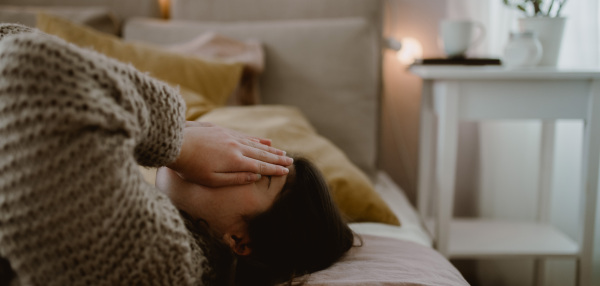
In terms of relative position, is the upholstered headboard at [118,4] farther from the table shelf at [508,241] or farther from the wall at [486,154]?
the table shelf at [508,241]

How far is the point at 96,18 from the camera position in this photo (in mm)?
1742

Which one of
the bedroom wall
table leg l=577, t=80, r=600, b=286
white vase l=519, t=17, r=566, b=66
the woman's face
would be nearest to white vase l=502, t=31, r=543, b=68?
white vase l=519, t=17, r=566, b=66

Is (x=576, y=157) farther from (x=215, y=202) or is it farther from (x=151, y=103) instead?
(x=151, y=103)

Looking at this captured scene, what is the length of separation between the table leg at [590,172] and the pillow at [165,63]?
0.95 meters

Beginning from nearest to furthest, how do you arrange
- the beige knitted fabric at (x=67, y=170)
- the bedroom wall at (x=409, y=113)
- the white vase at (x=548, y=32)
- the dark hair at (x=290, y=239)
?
1. the beige knitted fabric at (x=67, y=170)
2. the dark hair at (x=290, y=239)
3. the white vase at (x=548, y=32)
4. the bedroom wall at (x=409, y=113)

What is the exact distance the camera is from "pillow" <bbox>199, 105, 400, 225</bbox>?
3.45 ft

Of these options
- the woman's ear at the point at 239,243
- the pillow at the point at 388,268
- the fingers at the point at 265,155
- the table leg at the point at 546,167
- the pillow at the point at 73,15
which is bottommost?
the table leg at the point at 546,167

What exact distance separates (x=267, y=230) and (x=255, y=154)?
4.3 inches

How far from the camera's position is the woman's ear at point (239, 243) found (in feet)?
2.37

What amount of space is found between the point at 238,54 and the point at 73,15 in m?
0.59

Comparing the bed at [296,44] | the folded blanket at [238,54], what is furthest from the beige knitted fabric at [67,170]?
the folded blanket at [238,54]

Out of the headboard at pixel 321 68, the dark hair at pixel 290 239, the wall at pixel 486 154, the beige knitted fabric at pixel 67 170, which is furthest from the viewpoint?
the headboard at pixel 321 68

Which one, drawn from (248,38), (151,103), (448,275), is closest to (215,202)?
(151,103)

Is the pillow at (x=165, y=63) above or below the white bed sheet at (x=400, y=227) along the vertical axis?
above
